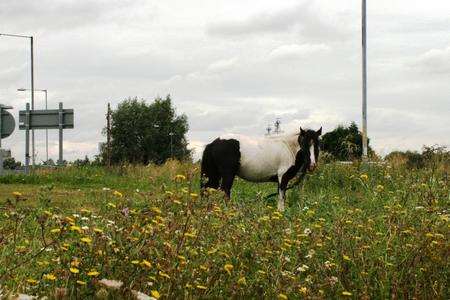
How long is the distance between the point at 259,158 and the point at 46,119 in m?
18.4

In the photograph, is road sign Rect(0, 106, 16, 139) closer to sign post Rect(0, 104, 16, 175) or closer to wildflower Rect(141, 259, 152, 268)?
sign post Rect(0, 104, 16, 175)

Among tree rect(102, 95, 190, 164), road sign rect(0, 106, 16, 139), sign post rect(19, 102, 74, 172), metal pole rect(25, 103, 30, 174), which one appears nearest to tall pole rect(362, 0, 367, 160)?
sign post rect(19, 102, 74, 172)

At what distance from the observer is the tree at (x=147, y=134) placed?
71625 millimetres

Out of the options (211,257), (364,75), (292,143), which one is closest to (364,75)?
(364,75)

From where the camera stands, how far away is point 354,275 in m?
6.68

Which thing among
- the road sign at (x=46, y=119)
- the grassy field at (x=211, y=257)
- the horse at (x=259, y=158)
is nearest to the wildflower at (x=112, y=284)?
the grassy field at (x=211, y=257)

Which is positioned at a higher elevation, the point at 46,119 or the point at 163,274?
the point at 46,119

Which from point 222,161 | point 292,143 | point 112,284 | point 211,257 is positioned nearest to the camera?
point 112,284

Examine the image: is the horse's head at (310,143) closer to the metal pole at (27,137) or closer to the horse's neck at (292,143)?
the horse's neck at (292,143)

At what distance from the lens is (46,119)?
3106 centimetres

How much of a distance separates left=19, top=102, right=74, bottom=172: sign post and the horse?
16739 millimetres

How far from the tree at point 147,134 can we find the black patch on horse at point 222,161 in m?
56.0

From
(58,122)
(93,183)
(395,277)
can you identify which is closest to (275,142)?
(395,277)

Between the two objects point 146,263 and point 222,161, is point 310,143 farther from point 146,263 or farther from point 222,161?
point 146,263
